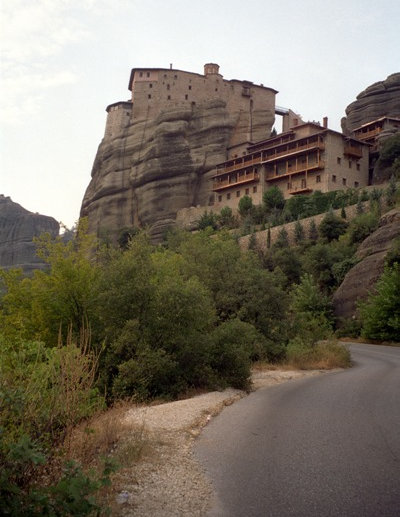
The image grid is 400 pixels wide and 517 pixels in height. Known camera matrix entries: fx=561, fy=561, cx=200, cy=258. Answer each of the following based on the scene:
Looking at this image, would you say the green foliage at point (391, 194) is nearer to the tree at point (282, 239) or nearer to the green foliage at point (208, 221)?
the tree at point (282, 239)

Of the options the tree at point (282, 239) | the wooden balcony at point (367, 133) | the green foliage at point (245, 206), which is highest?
the wooden balcony at point (367, 133)

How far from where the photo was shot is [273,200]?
63625 mm

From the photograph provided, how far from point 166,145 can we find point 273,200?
21431 millimetres

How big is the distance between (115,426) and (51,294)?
27.0 ft

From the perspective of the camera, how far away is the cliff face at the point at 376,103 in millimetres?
73000

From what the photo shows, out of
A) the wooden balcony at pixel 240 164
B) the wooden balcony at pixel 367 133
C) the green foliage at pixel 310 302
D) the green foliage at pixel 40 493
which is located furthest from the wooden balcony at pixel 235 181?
the green foliage at pixel 40 493

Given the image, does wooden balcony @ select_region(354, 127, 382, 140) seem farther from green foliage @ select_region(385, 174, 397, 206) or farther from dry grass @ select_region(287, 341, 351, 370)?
dry grass @ select_region(287, 341, 351, 370)

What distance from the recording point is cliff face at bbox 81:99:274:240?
76688 millimetres

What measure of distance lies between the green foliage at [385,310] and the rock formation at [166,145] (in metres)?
43.7

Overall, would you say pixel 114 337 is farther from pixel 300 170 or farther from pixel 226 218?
pixel 226 218

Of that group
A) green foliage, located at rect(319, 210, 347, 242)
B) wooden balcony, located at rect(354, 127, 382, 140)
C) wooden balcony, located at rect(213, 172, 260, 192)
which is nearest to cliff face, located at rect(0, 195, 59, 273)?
wooden balcony, located at rect(213, 172, 260, 192)

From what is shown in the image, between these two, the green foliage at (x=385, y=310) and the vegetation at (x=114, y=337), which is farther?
the green foliage at (x=385, y=310)

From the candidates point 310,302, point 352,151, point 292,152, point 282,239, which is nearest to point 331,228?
point 282,239

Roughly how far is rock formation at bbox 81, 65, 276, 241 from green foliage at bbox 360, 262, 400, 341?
43.7 m
